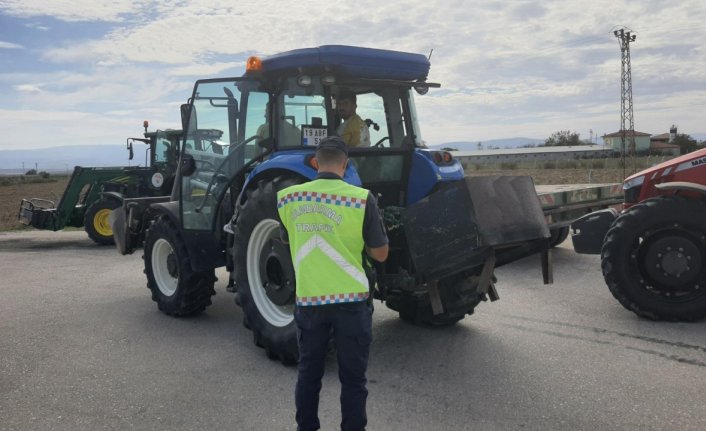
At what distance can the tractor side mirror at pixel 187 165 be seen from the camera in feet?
20.2

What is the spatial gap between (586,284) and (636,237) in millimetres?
1637

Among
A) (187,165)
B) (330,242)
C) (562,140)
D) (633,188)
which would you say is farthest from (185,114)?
(562,140)

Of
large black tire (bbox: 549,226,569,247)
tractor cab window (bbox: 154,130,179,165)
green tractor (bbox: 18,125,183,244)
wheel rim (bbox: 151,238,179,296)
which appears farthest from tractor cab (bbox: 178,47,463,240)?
tractor cab window (bbox: 154,130,179,165)

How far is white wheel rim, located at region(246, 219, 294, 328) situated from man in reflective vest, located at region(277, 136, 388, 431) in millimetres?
1718

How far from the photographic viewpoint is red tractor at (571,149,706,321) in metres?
5.85

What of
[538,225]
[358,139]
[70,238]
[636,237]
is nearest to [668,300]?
[636,237]

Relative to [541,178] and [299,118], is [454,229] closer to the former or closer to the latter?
[299,118]

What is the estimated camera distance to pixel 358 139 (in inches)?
211

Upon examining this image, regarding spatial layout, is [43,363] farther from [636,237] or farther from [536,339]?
[636,237]

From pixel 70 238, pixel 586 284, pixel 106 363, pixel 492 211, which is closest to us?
pixel 492 211

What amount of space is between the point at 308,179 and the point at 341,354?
1.81 m

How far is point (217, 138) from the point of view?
19.4ft

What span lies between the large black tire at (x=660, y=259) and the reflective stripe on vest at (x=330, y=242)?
3847 millimetres

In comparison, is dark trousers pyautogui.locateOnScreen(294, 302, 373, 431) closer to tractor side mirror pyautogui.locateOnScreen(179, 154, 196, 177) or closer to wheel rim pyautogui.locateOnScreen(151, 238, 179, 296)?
tractor side mirror pyautogui.locateOnScreen(179, 154, 196, 177)
